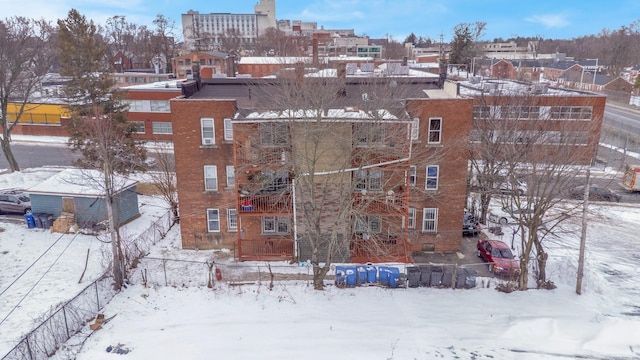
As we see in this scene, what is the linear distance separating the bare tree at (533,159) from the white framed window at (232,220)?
44.8 ft

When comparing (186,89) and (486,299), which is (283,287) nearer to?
(486,299)

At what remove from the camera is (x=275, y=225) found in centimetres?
2391

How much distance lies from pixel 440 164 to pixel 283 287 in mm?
10779

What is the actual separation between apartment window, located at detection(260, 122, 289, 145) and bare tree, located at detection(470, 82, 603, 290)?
1041 centimetres

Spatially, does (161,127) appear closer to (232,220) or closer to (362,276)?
(232,220)

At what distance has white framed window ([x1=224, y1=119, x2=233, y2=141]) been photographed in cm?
2292

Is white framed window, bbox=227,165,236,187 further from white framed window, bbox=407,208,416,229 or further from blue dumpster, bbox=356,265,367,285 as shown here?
white framed window, bbox=407,208,416,229

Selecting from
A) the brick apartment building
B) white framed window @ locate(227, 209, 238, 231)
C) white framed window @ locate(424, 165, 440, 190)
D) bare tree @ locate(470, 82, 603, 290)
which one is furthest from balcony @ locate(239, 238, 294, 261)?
bare tree @ locate(470, 82, 603, 290)

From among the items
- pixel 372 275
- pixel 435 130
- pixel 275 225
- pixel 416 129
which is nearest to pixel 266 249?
pixel 275 225

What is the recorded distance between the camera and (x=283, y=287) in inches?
747

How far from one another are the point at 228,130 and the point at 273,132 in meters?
4.03

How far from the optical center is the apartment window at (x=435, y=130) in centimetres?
2280

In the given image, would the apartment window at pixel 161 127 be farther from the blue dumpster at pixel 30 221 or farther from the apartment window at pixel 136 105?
the blue dumpster at pixel 30 221

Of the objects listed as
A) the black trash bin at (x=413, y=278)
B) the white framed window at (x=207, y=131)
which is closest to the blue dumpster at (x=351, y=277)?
the black trash bin at (x=413, y=278)
